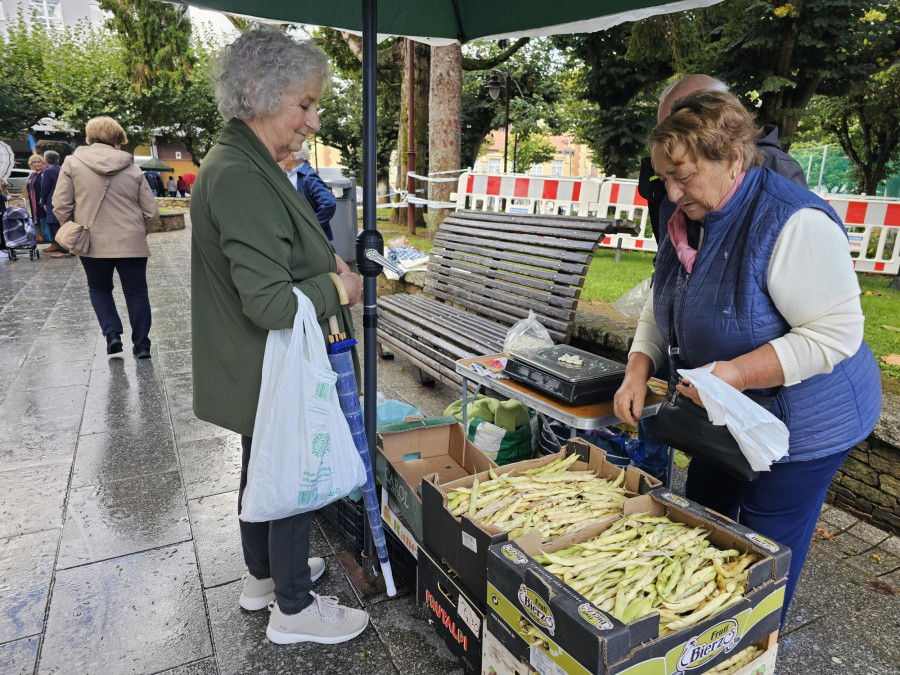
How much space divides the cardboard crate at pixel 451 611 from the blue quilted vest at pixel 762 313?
109 cm

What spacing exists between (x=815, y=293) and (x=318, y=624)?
6.68 ft

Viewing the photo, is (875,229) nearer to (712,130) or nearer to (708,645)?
(712,130)

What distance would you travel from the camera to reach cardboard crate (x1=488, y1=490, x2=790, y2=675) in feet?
4.51

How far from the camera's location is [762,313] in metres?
1.77

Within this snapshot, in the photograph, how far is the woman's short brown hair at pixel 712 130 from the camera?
1.78 meters

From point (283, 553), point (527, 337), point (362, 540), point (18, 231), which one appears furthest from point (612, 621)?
point (18, 231)

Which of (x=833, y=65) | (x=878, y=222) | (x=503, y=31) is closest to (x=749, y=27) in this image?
(x=833, y=65)

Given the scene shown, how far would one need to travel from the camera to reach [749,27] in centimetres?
1024

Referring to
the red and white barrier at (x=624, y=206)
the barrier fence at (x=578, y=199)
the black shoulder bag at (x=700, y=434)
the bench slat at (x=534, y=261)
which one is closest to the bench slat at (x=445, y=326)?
the bench slat at (x=534, y=261)

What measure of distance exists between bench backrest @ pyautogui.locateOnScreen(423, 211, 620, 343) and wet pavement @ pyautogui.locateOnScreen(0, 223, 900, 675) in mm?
1021

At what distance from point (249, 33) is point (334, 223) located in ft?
25.7

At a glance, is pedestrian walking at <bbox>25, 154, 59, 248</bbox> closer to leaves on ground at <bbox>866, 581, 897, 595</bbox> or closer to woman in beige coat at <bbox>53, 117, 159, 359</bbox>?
woman in beige coat at <bbox>53, 117, 159, 359</bbox>

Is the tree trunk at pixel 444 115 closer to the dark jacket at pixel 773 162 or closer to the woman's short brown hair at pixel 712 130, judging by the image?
the dark jacket at pixel 773 162

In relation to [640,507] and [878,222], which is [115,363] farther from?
[878,222]
